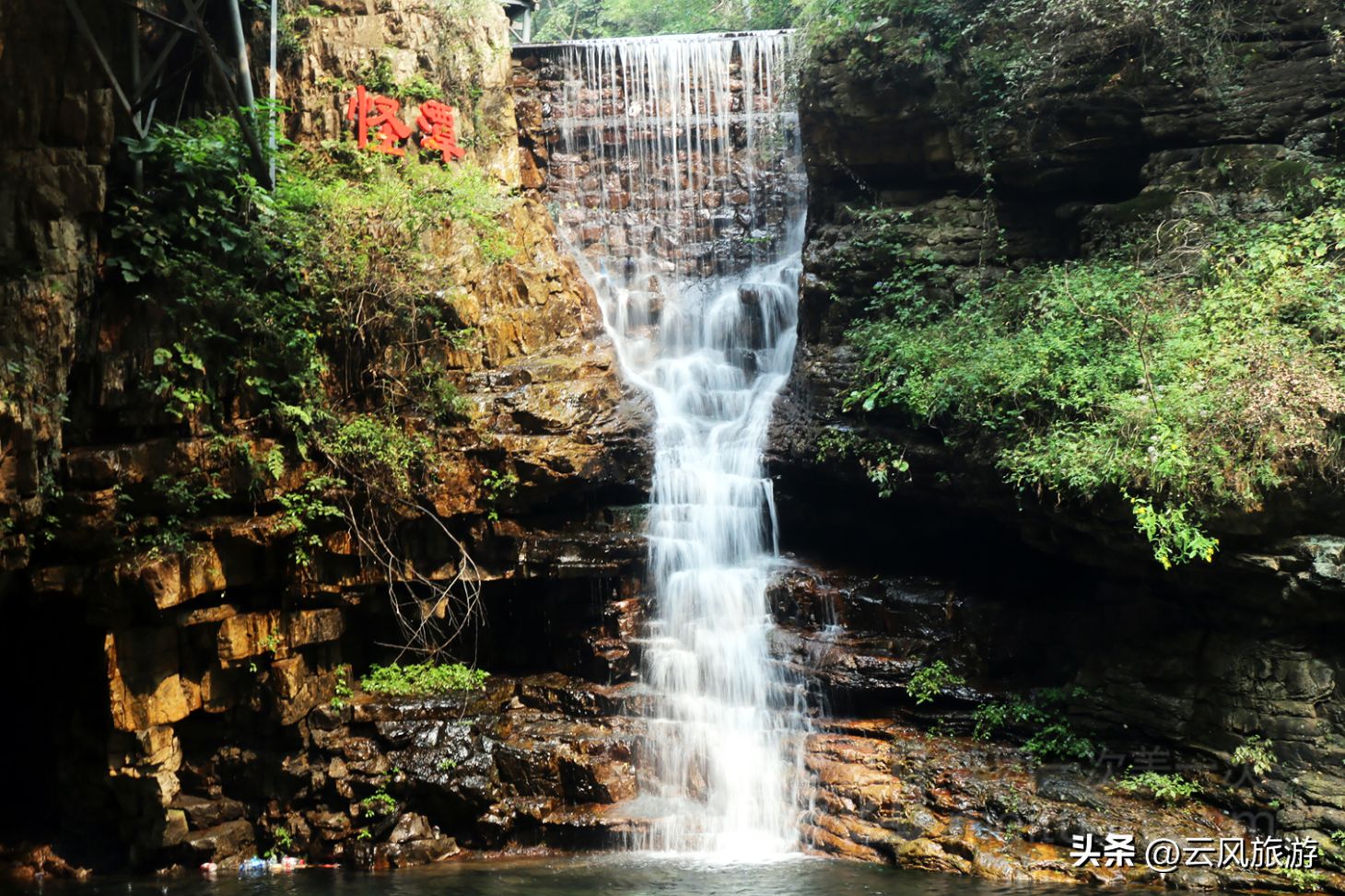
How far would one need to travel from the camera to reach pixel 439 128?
13656mm

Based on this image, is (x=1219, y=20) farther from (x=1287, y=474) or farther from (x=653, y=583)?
(x=653, y=583)

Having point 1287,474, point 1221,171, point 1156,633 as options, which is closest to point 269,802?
point 1156,633

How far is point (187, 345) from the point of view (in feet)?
29.5

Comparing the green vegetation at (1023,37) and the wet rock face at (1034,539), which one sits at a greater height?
the green vegetation at (1023,37)

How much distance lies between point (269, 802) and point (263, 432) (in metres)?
3.59

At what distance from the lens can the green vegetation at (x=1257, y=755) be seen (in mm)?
7965

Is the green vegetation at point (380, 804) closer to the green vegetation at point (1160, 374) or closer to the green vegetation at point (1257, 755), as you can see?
the green vegetation at point (1160, 374)

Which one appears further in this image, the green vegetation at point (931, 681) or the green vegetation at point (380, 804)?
the green vegetation at point (931, 681)

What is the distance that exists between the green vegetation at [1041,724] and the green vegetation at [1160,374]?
2050 mm

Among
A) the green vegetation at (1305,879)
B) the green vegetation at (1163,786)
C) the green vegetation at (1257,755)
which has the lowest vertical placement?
the green vegetation at (1305,879)

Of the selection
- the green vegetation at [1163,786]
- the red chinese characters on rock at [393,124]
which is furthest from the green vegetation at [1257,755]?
the red chinese characters on rock at [393,124]

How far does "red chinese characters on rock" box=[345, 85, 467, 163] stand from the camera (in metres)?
12.8

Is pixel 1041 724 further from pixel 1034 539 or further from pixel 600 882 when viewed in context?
pixel 600 882

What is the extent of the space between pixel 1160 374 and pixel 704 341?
676cm
